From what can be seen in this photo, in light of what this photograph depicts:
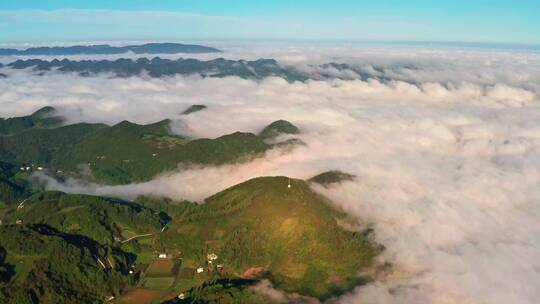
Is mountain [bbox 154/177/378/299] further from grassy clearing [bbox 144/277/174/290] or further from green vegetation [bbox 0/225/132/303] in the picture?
green vegetation [bbox 0/225/132/303]

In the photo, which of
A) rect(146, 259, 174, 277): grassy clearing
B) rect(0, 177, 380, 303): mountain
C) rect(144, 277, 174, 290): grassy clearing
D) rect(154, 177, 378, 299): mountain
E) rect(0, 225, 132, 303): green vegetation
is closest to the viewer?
rect(0, 225, 132, 303): green vegetation

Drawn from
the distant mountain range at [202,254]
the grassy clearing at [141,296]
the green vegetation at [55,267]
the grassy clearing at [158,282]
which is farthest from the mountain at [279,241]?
the green vegetation at [55,267]

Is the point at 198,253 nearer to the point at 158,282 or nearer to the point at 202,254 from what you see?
the point at 202,254

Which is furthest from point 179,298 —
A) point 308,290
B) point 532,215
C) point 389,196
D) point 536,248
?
point 532,215

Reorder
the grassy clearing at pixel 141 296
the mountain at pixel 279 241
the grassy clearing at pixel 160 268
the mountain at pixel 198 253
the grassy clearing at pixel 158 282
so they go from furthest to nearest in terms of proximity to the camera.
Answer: the grassy clearing at pixel 160 268, the grassy clearing at pixel 158 282, the mountain at pixel 279 241, the mountain at pixel 198 253, the grassy clearing at pixel 141 296

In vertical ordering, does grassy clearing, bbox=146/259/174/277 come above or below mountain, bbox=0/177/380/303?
below

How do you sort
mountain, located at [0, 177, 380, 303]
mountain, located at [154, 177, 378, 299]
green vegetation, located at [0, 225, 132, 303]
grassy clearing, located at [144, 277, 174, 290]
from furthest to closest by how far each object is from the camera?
grassy clearing, located at [144, 277, 174, 290]
mountain, located at [154, 177, 378, 299]
mountain, located at [0, 177, 380, 303]
green vegetation, located at [0, 225, 132, 303]

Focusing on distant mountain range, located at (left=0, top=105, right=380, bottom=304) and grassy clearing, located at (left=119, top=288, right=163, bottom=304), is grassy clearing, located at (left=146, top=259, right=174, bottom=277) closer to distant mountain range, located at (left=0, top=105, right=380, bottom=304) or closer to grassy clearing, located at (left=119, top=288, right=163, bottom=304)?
distant mountain range, located at (left=0, top=105, right=380, bottom=304)

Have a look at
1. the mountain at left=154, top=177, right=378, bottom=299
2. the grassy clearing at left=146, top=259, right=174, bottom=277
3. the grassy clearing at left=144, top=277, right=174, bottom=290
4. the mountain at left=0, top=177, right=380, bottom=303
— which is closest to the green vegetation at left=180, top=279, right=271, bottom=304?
the mountain at left=0, top=177, right=380, bottom=303

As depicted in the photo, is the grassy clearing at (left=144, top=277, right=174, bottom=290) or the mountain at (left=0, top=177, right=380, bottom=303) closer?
the mountain at (left=0, top=177, right=380, bottom=303)

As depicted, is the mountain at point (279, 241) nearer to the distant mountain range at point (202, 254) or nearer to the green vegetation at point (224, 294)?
the distant mountain range at point (202, 254)

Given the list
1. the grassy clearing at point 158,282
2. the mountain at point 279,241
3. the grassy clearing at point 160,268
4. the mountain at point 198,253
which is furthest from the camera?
the grassy clearing at point 160,268
